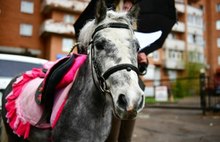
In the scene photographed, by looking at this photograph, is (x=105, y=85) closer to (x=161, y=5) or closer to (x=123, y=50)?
(x=123, y=50)

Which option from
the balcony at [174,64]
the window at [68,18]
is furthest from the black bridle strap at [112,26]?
the balcony at [174,64]

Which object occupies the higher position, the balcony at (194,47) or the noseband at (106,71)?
the balcony at (194,47)

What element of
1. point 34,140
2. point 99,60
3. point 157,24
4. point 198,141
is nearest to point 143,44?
point 157,24

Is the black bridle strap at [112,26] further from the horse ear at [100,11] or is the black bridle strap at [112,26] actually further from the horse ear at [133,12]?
the horse ear at [133,12]

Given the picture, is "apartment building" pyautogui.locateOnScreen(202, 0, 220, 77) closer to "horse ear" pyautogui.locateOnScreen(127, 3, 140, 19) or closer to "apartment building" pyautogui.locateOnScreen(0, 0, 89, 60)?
"apartment building" pyautogui.locateOnScreen(0, 0, 89, 60)

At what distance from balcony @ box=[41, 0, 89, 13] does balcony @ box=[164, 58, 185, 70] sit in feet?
50.1

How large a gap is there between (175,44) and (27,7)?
21.3 meters

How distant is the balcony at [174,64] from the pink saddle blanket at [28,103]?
4056cm

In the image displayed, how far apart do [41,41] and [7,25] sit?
4.68m

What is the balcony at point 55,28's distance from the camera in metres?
32.9

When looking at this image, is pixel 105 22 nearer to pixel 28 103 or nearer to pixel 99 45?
pixel 99 45

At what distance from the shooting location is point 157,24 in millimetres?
3562

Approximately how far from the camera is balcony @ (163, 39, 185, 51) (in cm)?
4384

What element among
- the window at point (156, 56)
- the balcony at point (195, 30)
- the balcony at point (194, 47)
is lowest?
the window at point (156, 56)
